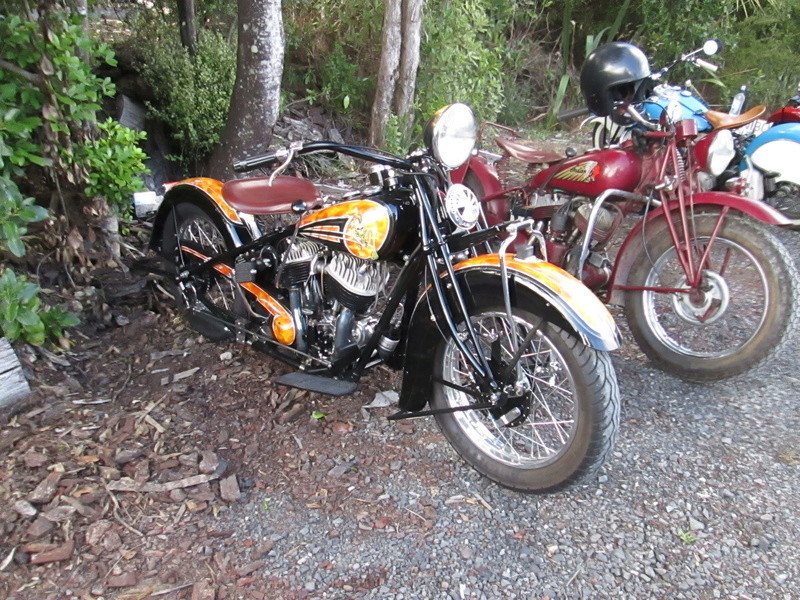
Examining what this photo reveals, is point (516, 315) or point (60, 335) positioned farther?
point (60, 335)

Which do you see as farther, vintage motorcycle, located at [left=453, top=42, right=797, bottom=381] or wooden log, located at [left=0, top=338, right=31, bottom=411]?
vintage motorcycle, located at [left=453, top=42, right=797, bottom=381]

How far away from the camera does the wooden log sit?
2703mm

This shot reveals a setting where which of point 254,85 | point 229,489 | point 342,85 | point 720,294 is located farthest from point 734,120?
point 342,85

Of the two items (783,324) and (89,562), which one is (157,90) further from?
(783,324)

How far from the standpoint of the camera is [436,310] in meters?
2.31

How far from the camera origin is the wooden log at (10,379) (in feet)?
8.87

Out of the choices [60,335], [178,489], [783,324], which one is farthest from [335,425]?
[783,324]

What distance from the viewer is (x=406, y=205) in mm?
2395

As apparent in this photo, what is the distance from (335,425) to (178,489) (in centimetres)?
69

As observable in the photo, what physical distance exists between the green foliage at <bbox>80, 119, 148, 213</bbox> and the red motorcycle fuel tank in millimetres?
2310

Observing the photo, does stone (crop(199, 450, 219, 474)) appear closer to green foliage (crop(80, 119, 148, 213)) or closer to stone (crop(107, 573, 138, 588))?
stone (crop(107, 573, 138, 588))

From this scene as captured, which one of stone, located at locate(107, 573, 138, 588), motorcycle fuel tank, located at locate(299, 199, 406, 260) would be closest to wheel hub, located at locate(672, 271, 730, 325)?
motorcycle fuel tank, located at locate(299, 199, 406, 260)

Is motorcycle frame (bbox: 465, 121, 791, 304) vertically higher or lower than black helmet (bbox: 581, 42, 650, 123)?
lower

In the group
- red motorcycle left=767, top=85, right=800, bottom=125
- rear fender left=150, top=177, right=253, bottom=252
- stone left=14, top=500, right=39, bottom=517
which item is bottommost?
stone left=14, top=500, right=39, bottom=517
